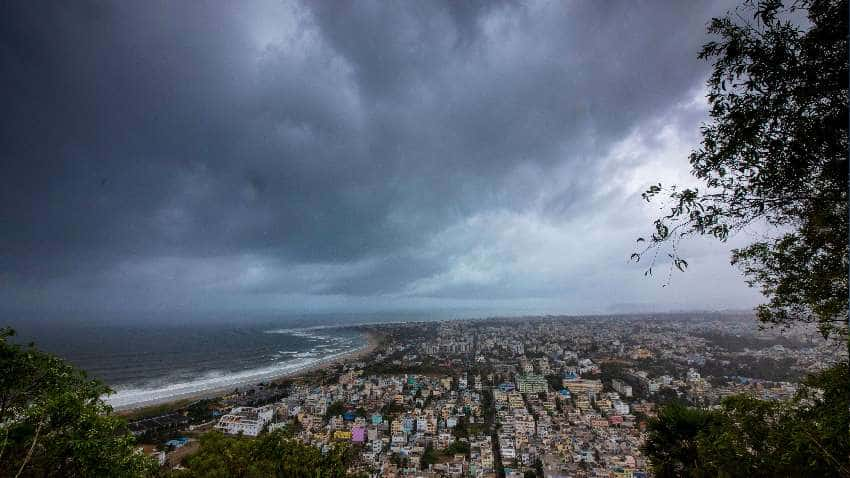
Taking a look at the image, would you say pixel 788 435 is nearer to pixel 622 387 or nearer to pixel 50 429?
pixel 50 429

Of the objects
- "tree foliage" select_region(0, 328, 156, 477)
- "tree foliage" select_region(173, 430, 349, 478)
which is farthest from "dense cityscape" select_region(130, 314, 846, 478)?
"tree foliage" select_region(0, 328, 156, 477)

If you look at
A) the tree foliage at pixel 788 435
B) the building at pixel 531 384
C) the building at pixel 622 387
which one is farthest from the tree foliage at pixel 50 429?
the building at pixel 622 387

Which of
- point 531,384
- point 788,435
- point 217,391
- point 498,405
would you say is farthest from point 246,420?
point 788,435

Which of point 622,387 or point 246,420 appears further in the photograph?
→ point 622,387

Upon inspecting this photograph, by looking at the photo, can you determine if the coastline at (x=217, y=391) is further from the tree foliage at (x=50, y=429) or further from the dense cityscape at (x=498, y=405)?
the tree foliage at (x=50, y=429)

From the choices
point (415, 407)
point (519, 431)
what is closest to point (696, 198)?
point (519, 431)

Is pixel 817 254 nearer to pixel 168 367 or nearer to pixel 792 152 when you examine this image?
pixel 792 152

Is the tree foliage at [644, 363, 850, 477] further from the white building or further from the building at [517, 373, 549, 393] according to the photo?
the building at [517, 373, 549, 393]
